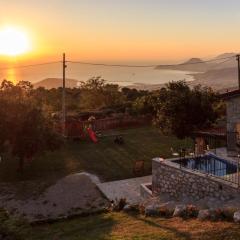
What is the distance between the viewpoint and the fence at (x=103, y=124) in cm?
3256

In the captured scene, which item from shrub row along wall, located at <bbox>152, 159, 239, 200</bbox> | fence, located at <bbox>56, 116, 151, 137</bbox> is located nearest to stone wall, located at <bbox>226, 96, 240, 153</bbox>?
shrub row along wall, located at <bbox>152, 159, 239, 200</bbox>

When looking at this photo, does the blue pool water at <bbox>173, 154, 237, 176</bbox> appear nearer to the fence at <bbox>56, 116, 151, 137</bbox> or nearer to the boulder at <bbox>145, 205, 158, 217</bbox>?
the boulder at <bbox>145, 205, 158, 217</bbox>

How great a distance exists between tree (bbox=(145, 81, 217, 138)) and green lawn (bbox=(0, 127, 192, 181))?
281 centimetres

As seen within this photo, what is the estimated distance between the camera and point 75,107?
2063 inches

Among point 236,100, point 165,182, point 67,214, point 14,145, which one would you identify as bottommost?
point 67,214

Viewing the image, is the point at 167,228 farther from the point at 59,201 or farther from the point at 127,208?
the point at 59,201

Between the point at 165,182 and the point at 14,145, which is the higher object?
the point at 14,145

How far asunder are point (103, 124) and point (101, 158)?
34.4 ft

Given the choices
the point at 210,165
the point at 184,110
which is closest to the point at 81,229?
the point at 210,165

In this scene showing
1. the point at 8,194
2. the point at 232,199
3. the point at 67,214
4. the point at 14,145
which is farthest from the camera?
the point at 14,145

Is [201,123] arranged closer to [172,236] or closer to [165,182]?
[165,182]

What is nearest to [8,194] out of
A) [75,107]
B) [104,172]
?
[104,172]

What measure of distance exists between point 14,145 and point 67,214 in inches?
267

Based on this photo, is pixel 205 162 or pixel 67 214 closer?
pixel 67 214
